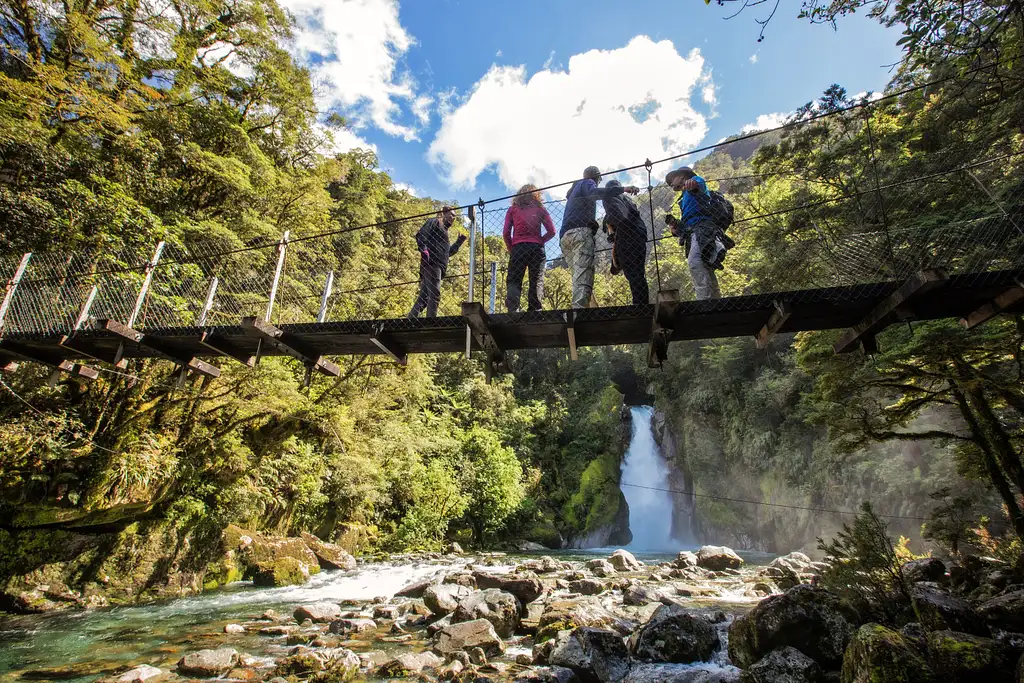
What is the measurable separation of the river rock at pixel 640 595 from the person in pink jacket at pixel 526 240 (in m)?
6.58

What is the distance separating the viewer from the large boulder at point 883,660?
328 centimetres

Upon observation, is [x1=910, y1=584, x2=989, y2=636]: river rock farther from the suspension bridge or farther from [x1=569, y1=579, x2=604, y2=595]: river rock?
[x1=569, y1=579, x2=604, y2=595]: river rock

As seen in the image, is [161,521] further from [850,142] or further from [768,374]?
[768,374]

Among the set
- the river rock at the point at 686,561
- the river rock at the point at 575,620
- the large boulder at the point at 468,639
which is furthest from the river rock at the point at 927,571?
the river rock at the point at 686,561

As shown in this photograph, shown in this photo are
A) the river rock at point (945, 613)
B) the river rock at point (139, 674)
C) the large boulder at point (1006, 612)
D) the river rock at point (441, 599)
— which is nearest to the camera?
the river rock at point (945, 613)

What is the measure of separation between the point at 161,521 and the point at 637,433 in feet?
74.3

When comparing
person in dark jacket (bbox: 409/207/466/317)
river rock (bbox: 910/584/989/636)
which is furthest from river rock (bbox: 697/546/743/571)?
person in dark jacket (bbox: 409/207/466/317)

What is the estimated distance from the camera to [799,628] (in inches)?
197

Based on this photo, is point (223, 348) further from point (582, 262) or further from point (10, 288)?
point (582, 262)

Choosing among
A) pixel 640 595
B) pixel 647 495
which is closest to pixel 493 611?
pixel 640 595

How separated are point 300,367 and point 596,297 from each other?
26.1 feet

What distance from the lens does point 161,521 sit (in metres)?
8.62

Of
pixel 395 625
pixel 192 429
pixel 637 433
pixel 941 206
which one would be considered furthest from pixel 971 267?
pixel 637 433

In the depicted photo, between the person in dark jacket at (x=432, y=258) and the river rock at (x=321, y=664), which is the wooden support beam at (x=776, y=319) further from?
the river rock at (x=321, y=664)
